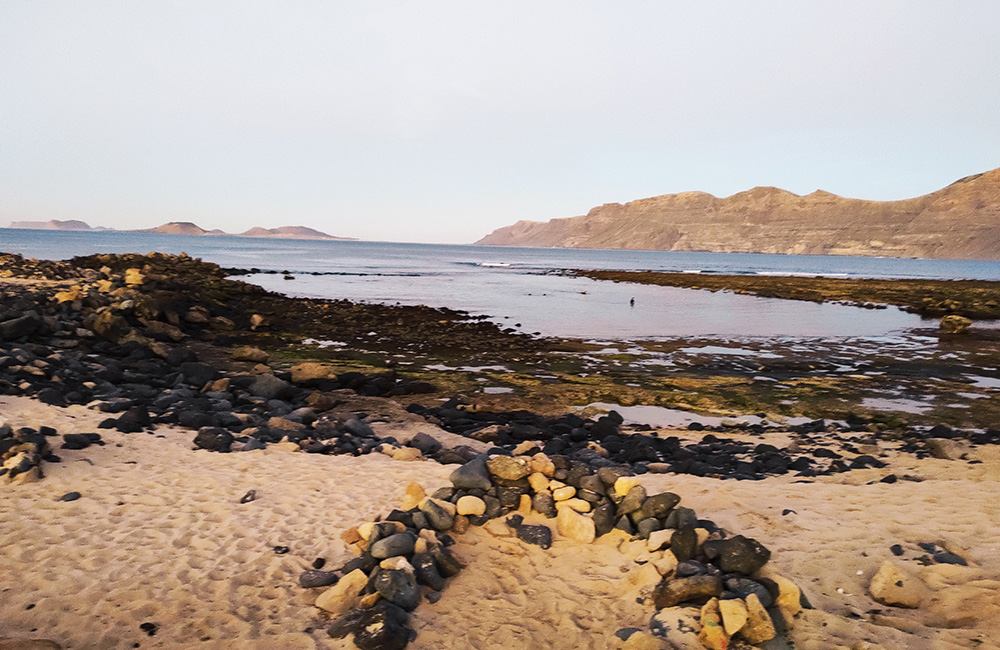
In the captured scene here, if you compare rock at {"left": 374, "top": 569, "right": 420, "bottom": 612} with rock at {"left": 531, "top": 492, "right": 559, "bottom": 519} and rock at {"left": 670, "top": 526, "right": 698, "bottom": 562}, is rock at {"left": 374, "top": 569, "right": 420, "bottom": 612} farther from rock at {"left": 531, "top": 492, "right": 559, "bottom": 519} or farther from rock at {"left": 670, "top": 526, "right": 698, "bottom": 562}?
rock at {"left": 670, "top": 526, "right": 698, "bottom": 562}

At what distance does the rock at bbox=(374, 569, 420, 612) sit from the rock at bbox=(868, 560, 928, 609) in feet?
14.1

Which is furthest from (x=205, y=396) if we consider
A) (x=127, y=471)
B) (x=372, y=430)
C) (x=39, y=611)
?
(x=39, y=611)

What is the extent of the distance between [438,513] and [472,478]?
0.75 metres

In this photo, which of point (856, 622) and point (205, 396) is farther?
point (205, 396)

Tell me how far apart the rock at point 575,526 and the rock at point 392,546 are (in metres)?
1.82

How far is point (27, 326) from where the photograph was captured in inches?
632

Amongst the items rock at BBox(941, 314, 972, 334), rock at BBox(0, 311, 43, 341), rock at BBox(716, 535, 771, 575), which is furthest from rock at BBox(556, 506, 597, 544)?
rock at BBox(941, 314, 972, 334)

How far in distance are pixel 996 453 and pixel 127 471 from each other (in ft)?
47.2

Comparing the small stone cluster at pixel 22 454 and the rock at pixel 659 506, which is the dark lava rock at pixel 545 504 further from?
the small stone cluster at pixel 22 454

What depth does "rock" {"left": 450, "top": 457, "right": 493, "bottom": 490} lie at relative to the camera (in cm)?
729

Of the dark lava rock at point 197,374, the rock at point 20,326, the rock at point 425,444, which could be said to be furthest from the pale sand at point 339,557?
the rock at point 20,326

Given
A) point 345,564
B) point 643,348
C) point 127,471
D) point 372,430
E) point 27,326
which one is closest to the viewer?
point 345,564

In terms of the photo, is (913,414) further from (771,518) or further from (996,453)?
(771,518)

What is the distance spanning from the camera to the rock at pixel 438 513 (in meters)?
6.65
